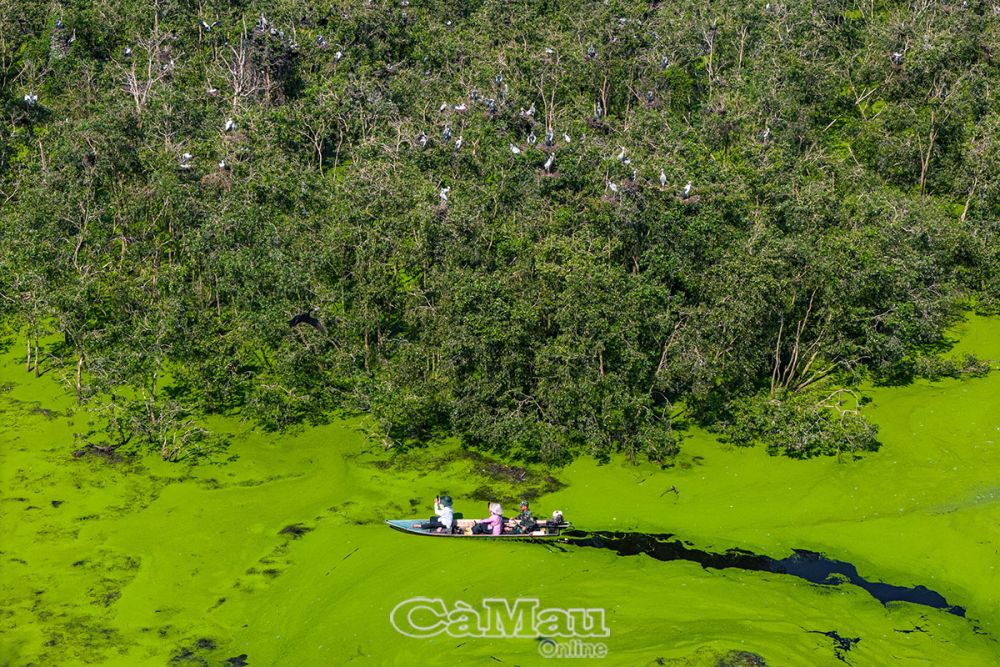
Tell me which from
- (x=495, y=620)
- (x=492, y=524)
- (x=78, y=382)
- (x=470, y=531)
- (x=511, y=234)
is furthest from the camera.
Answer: (x=78, y=382)

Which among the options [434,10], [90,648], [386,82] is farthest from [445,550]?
[434,10]

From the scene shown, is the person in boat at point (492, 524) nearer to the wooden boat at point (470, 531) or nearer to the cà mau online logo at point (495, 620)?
the wooden boat at point (470, 531)

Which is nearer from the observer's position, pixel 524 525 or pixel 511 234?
pixel 524 525

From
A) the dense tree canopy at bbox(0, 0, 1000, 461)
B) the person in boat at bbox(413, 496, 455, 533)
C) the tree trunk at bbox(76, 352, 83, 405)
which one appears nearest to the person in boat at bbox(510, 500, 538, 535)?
the person in boat at bbox(413, 496, 455, 533)

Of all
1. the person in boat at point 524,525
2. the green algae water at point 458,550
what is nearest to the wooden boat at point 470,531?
the person in boat at point 524,525

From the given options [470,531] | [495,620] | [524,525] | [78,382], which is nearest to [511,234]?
[524,525]

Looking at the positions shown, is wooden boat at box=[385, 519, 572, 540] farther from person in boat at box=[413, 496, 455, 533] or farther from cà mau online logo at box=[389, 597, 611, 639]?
cà mau online logo at box=[389, 597, 611, 639]

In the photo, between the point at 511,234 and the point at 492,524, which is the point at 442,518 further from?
the point at 511,234
